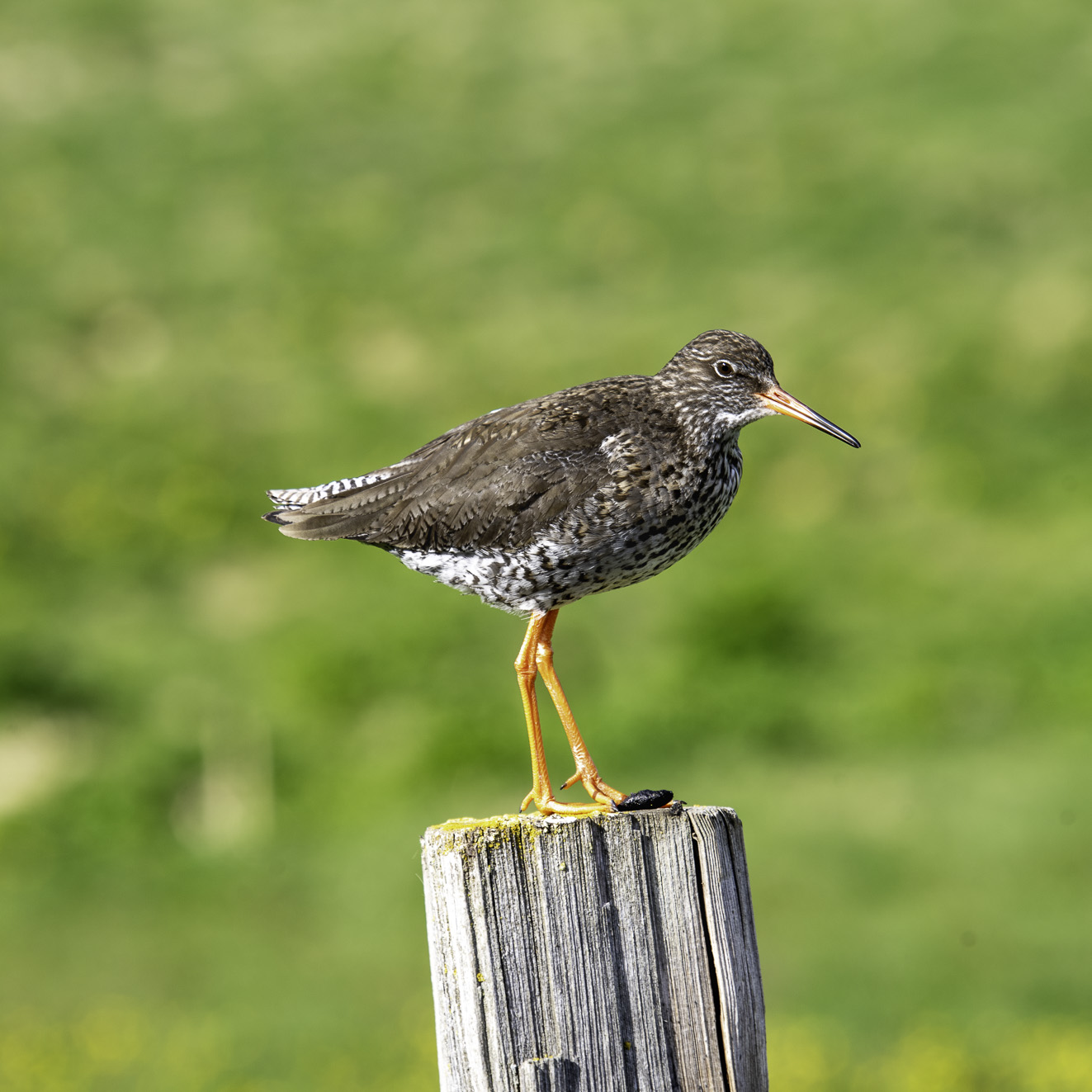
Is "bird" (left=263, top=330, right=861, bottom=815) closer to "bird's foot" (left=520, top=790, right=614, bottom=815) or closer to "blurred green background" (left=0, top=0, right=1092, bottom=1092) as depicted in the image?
"bird's foot" (left=520, top=790, right=614, bottom=815)

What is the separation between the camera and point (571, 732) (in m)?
5.88

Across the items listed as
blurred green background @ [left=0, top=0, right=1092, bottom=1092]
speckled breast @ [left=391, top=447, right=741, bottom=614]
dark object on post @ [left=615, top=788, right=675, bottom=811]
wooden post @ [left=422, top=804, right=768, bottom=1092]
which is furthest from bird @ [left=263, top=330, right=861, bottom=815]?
blurred green background @ [left=0, top=0, right=1092, bottom=1092]

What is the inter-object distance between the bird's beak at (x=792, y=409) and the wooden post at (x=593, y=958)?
2.31 m

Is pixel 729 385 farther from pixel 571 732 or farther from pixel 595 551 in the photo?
pixel 571 732

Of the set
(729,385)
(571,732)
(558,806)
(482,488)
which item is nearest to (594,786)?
(571,732)

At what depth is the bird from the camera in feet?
18.2

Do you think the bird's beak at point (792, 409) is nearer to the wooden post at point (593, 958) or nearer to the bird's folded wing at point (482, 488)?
the bird's folded wing at point (482, 488)

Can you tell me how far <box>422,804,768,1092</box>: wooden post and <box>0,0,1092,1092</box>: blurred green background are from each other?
6525mm

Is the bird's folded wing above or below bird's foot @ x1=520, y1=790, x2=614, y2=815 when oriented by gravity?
above

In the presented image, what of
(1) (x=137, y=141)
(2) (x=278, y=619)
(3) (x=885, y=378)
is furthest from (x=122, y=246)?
(3) (x=885, y=378)

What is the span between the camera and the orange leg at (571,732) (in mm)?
5656

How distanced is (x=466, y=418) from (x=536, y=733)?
58.5 feet

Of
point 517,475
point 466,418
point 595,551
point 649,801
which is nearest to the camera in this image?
point 649,801

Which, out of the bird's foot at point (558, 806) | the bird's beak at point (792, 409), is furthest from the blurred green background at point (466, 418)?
the bird's beak at point (792, 409)
